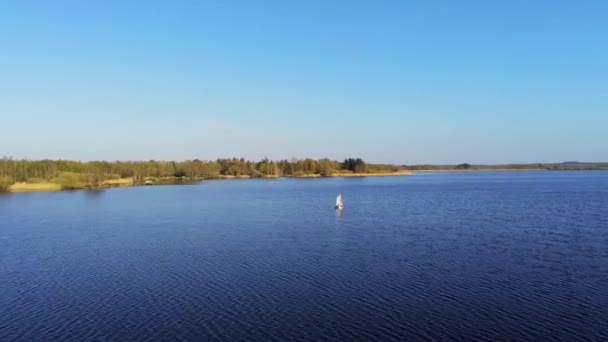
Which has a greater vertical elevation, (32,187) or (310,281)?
(32,187)

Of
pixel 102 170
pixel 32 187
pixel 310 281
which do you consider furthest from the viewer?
pixel 102 170

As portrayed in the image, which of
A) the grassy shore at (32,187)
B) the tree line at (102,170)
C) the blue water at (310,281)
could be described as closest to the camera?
the blue water at (310,281)

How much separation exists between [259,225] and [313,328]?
88.9 feet

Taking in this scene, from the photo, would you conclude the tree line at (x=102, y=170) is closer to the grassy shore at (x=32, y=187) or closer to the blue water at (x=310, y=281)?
the grassy shore at (x=32, y=187)

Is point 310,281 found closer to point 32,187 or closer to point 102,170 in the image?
point 32,187

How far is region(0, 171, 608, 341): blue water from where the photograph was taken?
55.4ft

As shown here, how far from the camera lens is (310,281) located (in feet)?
76.4

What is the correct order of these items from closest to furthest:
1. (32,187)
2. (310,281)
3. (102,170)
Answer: (310,281)
(32,187)
(102,170)

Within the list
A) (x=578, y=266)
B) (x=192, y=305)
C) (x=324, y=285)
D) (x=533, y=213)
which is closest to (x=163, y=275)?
(x=192, y=305)

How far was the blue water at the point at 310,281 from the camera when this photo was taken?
16.9 m

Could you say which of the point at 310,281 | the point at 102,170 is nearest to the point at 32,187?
the point at 102,170

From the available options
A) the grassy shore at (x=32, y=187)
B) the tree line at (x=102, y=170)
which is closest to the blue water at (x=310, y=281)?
A: the grassy shore at (x=32, y=187)

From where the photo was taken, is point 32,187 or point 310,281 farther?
point 32,187

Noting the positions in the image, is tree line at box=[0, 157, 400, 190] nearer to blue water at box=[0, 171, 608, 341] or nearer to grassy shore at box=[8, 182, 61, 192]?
grassy shore at box=[8, 182, 61, 192]
